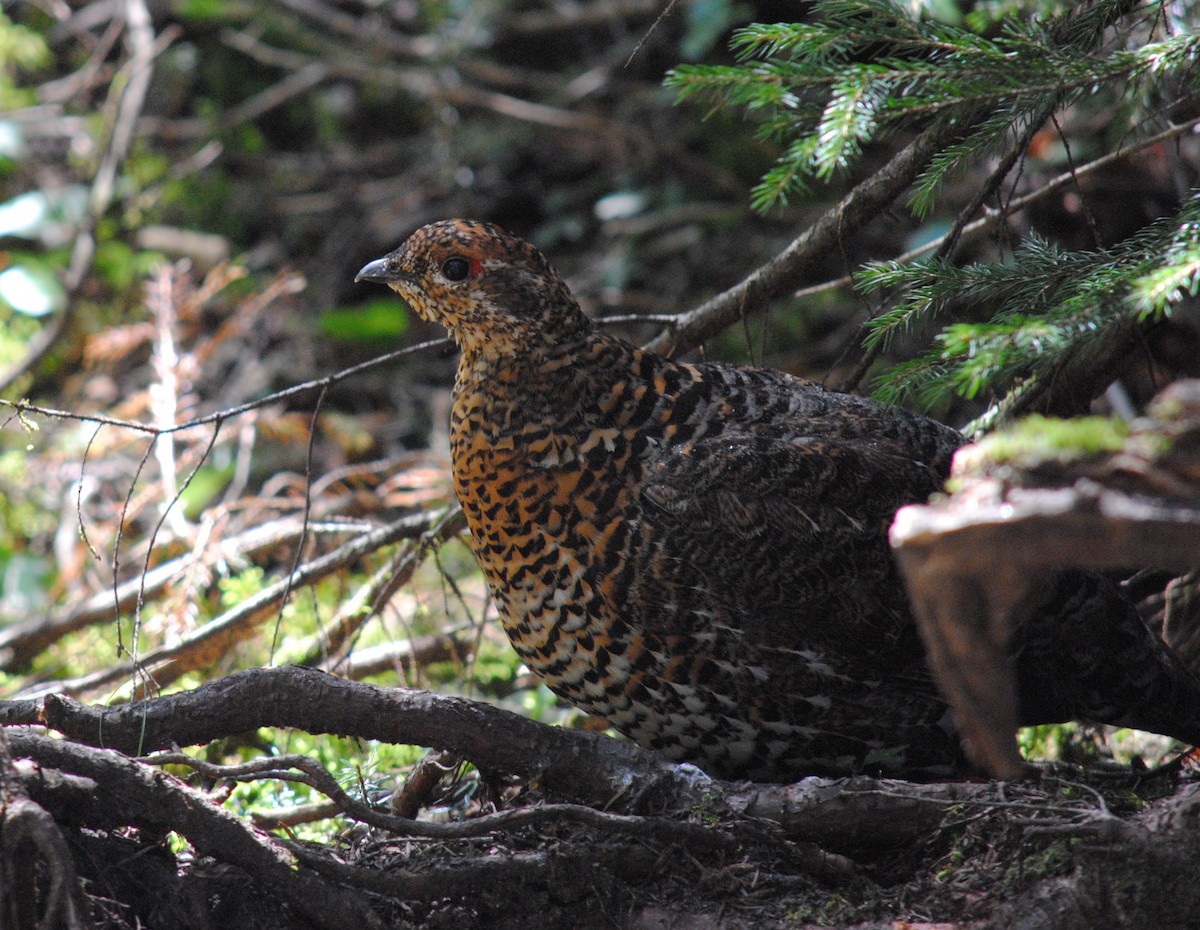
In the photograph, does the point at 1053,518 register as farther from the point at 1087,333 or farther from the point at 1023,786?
the point at 1023,786

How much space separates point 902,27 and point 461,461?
157 cm

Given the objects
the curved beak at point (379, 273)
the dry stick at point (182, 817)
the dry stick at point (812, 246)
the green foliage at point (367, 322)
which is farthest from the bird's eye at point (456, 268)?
the green foliage at point (367, 322)

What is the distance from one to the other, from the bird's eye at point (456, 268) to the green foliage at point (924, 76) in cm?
74

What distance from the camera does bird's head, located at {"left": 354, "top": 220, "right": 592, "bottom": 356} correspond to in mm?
3227

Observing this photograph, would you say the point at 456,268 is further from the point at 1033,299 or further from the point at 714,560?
the point at 1033,299

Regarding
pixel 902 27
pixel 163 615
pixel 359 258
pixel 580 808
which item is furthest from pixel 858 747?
pixel 359 258

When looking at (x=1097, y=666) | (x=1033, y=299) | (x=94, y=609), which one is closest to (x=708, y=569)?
(x=1033, y=299)

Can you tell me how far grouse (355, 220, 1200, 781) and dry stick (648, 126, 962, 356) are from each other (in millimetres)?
559

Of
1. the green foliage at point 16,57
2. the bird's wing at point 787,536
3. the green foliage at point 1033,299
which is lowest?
the bird's wing at point 787,536

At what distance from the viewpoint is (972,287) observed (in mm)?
2777

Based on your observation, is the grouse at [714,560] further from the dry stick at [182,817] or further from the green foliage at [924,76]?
the dry stick at [182,817]

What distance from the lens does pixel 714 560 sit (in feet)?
9.54

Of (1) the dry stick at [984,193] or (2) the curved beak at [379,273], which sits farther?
(2) the curved beak at [379,273]

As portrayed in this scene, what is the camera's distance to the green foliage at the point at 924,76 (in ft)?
8.75
